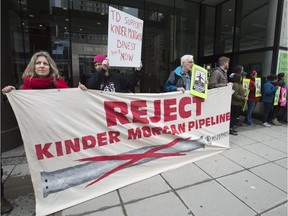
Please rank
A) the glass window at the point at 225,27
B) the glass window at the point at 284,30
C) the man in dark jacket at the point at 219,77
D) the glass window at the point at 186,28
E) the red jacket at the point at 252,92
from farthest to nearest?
the glass window at the point at 186,28, the glass window at the point at 225,27, the glass window at the point at 284,30, the red jacket at the point at 252,92, the man in dark jacket at the point at 219,77

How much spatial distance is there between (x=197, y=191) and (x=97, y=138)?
1.60 meters

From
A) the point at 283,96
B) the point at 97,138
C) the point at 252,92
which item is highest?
the point at 252,92

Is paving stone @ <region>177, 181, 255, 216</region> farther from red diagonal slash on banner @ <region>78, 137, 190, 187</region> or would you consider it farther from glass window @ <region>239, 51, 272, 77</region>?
glass window @ <region>239, 51, 272, 77</region>

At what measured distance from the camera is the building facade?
5.65 m

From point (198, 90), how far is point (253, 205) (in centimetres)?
195

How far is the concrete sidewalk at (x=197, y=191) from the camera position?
2.27 meters

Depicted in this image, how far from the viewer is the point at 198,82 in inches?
136

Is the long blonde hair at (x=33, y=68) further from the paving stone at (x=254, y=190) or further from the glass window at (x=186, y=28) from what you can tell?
the glass window at (x=186, y=28)

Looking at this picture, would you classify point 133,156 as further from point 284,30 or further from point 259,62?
point 284,30

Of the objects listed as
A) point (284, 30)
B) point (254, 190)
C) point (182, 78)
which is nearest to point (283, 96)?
point (284, 30)

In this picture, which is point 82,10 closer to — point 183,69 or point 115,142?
point 183,69

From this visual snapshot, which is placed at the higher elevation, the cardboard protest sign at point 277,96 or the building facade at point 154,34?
the building facade at point 154,34

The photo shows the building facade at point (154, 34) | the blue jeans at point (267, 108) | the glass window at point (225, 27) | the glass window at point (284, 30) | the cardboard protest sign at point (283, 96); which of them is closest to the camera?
the building facade at point (154, 34)

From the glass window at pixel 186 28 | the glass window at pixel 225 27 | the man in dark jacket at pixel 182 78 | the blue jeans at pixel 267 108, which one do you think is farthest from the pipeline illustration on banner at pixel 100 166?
the glass window at pixel 225 27
